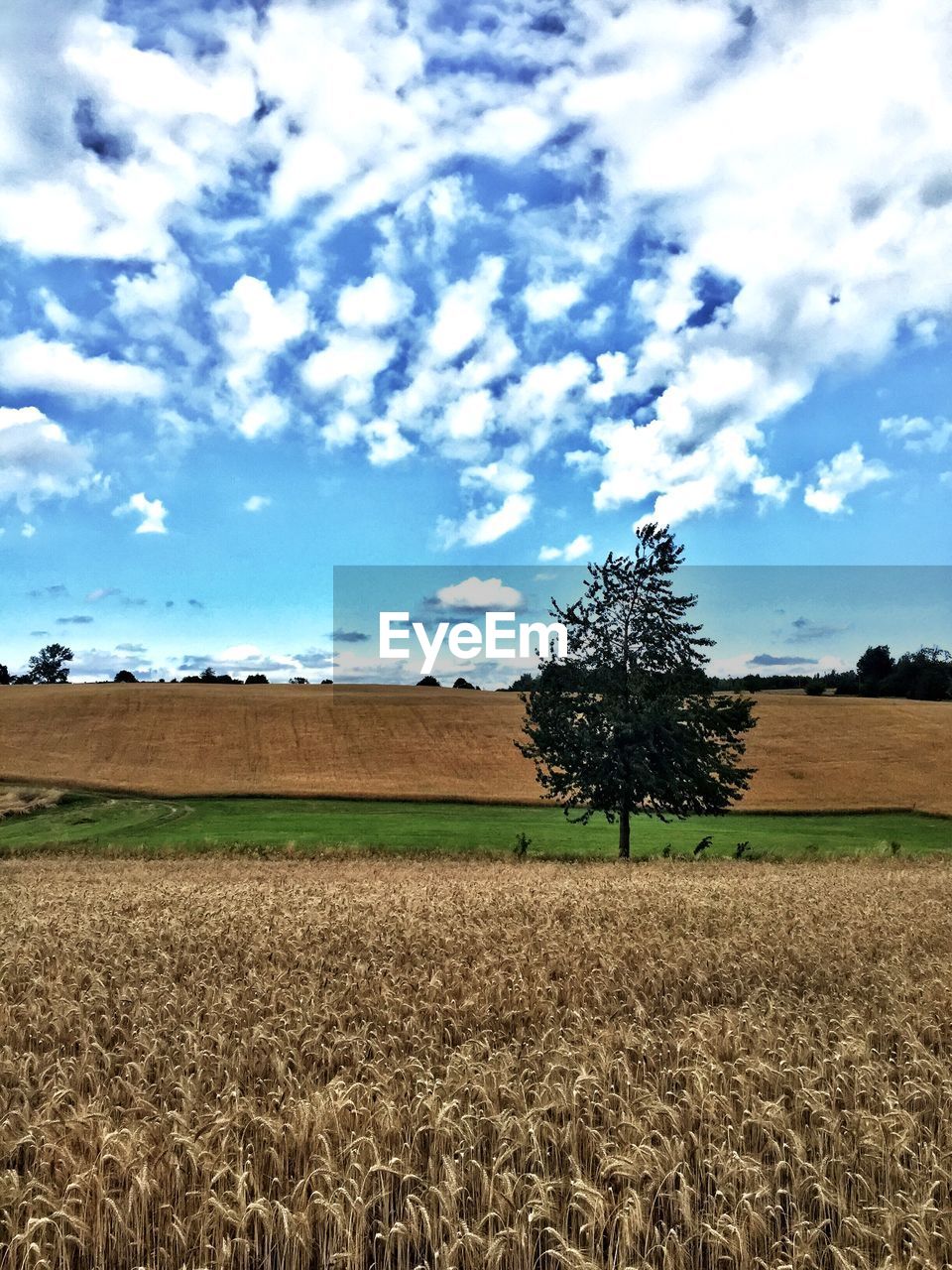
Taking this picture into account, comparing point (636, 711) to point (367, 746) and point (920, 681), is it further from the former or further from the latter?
point (920, 681)

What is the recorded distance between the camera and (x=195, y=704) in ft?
237

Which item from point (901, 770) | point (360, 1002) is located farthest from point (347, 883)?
point (901, 770)

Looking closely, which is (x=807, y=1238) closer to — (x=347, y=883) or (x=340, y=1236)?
(x=340, y=1236)

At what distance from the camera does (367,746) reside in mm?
61250

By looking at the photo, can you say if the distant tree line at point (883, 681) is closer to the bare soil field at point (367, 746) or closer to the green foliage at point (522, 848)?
the bare soil field at point (367, 746)

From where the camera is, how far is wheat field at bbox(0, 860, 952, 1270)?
179 inches

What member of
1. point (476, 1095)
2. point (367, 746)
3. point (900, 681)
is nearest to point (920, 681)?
point (900, 681)

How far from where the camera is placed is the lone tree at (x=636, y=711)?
→ 29.4 metres

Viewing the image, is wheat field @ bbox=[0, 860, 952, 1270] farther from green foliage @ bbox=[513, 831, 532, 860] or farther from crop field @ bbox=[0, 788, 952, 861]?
crop field @ bbox=[0, 788, 952, 861]

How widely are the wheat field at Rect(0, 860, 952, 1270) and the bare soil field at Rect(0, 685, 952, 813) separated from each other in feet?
122

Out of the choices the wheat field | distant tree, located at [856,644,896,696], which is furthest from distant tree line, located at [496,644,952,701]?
the wheat field

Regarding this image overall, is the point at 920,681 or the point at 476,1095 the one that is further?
the point at 920,681

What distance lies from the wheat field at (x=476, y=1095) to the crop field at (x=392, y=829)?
1989 cm

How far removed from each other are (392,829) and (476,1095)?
3104cm
